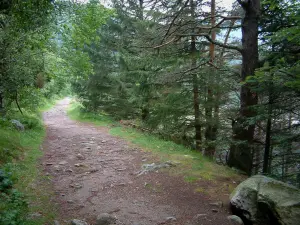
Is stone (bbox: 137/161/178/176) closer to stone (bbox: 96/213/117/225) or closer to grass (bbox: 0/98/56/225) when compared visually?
stone (bbox: 96/213/117/225)

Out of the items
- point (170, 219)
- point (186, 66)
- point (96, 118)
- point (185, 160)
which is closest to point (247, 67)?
point (186, 66)

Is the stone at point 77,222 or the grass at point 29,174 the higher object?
the grass at point 29,174

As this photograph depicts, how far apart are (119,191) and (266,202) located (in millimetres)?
3135

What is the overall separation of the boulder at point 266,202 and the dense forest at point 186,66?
171 cm

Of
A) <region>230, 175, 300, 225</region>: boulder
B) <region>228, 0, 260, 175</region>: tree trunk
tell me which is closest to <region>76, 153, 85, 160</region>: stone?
<region>228, 0, 260, 175</region>: tree trunk

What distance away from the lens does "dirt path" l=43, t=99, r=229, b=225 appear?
446cm

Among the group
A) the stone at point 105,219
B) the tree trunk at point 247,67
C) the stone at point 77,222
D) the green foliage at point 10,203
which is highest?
the tree trunk at point 247,67

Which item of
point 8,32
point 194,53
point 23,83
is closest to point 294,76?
point 194,53

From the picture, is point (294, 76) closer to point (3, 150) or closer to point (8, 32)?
point (3, 150)

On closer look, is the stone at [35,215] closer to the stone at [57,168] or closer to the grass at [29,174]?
the grass at [29,174]

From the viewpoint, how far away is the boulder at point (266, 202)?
3.82 meters

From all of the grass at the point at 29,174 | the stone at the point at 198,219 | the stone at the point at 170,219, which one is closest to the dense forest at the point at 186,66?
the stone at the point at 198,219

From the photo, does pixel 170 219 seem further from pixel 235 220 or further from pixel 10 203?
pixel 10 203

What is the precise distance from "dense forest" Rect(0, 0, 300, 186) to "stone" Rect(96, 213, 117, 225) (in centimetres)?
389
